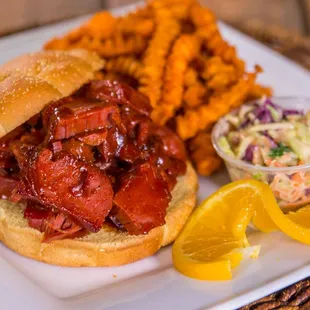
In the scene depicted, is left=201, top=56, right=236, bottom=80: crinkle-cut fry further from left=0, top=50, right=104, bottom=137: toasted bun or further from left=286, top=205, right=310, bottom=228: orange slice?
left=286, top=205, right=310, bottom=228: orange slice

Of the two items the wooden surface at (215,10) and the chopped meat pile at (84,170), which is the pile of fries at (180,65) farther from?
the wooden surface at (215,10)

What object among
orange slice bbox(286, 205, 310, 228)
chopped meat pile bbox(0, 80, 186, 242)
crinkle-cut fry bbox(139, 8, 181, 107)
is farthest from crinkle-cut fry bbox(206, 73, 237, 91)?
orange slice bbox(286, 205, 310, 228)

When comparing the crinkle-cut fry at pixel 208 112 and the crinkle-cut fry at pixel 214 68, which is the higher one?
the crinkle-cut fry at pixel 214 68

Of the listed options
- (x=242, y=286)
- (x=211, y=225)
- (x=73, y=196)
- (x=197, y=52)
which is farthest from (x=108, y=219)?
(x=197, y=52)

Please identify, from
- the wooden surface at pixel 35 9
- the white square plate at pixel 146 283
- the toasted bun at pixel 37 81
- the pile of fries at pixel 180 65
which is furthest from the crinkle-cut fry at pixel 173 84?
the wooden surface at pixel 35 9

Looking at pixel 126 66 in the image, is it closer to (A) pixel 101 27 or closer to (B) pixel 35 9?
(A) pixel 101 27

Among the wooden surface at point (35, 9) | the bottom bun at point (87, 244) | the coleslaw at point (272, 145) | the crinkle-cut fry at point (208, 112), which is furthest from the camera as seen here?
the wooden surface at point (35, 9)

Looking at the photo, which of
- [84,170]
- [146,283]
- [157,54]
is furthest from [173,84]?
[146,283]
